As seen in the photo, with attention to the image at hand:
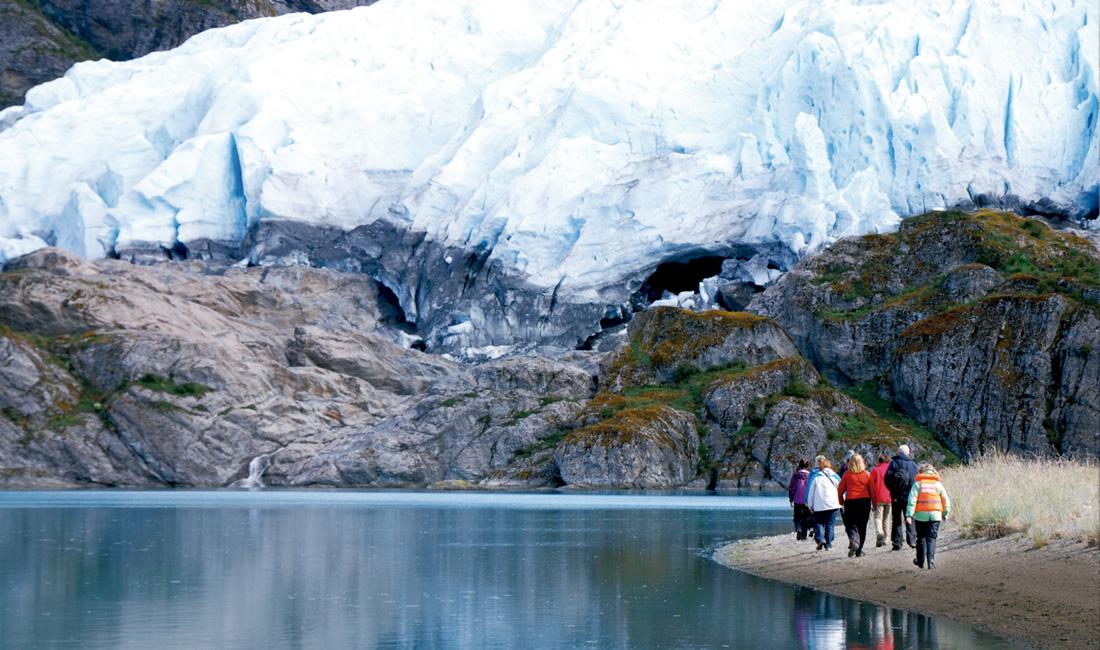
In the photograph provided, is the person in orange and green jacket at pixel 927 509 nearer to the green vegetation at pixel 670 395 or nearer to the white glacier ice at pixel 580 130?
the green vegetation at pixel 670 395

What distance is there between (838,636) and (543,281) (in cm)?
8497

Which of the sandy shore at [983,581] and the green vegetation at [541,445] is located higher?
the green vegetation at [541,445]

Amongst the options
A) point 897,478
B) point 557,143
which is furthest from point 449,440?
point 897,478

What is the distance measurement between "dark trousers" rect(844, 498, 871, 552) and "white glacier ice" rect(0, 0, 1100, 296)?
7157 centimetres

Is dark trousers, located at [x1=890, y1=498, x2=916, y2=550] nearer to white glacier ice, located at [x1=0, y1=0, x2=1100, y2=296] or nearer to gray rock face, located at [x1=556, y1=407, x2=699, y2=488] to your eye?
gray rock face, located at [x1=556, y1=407, x2=699, y2=488]

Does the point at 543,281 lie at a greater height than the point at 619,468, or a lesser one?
greater

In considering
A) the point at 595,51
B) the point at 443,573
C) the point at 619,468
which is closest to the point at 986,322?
the point at 619,468

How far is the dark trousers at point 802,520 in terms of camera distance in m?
31.3

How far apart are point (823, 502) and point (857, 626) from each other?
8.70m

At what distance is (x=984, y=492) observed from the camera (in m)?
28.5

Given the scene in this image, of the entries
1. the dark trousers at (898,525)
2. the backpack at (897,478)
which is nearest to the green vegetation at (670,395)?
the dark trousers at (898,525)

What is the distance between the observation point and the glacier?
10075 centimetres

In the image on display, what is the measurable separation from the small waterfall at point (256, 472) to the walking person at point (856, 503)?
196 ft

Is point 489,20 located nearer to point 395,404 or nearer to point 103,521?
point 395,404
